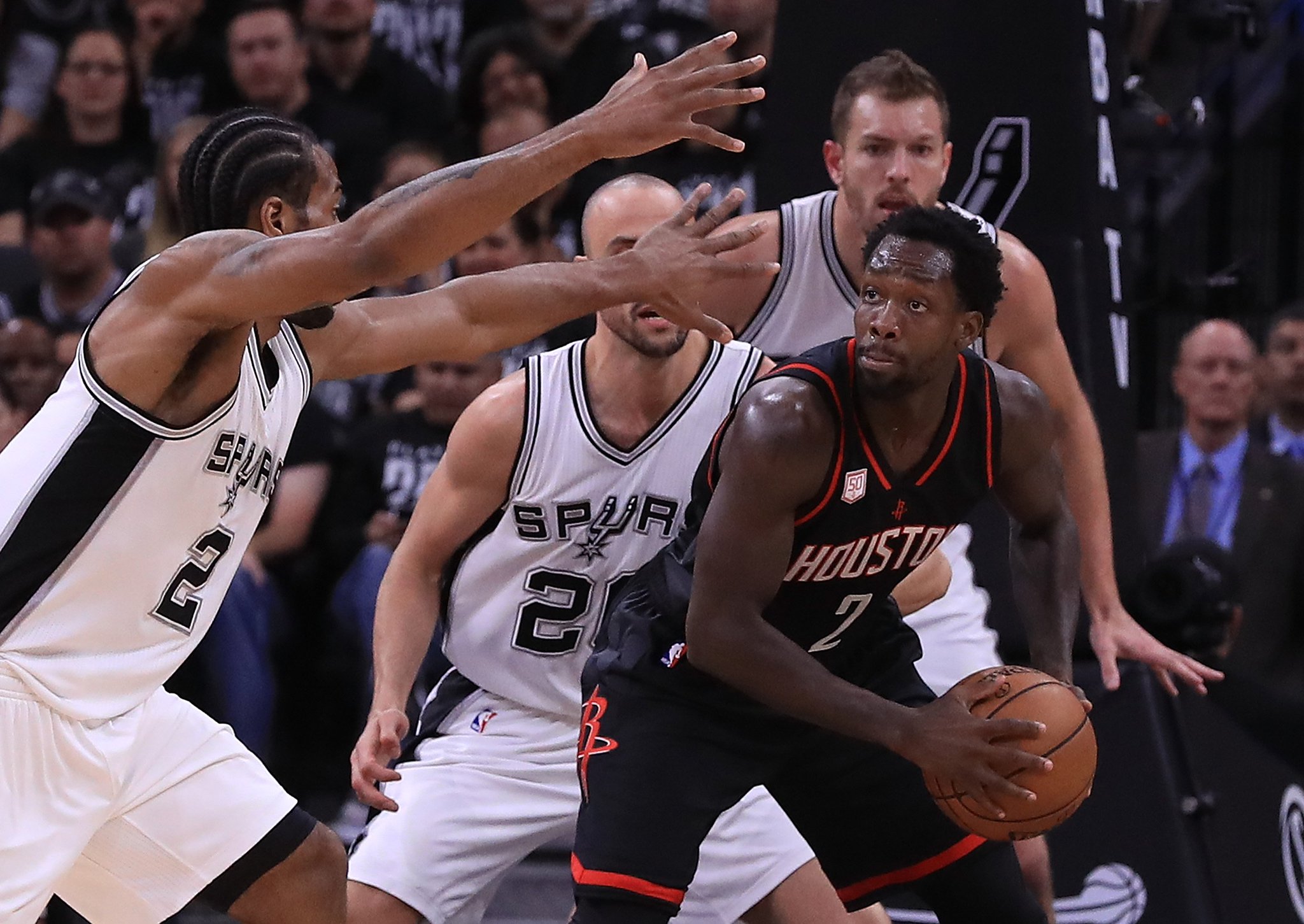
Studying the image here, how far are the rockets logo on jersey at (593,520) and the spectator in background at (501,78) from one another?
3.59 metres

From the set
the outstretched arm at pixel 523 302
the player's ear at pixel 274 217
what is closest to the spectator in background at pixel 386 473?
the outstretched arm at pixel 523 302

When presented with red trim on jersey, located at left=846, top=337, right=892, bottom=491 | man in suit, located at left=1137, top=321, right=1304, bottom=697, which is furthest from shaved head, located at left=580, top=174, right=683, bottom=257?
man in suit, located at left=1137, top=321, right=1304, bottom=697

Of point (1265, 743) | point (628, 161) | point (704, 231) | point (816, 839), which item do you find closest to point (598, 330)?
point (704, 231)

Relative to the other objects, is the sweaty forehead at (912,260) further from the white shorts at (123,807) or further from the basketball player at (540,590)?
the white shorts at (123,807)

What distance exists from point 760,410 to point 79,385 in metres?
1.24

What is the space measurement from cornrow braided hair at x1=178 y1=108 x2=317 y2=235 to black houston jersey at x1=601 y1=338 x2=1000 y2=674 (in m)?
0.96

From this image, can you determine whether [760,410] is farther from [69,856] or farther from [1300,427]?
[1300,427]

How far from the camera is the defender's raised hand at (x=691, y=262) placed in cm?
356

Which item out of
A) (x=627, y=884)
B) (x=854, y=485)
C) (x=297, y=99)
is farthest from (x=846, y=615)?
(x=297, y=99)

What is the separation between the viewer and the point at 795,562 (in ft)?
12.1

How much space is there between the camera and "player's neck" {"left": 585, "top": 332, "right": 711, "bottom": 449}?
442 centimetres

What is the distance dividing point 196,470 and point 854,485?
1.22 metres

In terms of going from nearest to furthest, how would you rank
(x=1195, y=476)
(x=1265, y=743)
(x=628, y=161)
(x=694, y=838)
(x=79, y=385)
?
1. (x=79, y=385)
2. (x=694, y=838)
3. (x=1265, y=743)
4. (x=1195, y=476)
5. (x=628, y=161)

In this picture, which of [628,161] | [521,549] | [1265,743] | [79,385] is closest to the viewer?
[79,385]
